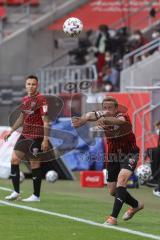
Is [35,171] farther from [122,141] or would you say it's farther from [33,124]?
[122,141]

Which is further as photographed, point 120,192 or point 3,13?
point 3,13

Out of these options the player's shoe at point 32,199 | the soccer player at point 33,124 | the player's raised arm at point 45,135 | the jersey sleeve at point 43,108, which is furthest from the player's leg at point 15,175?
the jersey sleeve at point 43,108

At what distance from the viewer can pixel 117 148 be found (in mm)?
13758

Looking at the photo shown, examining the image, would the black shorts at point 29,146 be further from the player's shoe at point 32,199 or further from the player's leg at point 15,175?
the player's shoe at point 32,199

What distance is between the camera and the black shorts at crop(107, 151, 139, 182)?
13555 millimetres

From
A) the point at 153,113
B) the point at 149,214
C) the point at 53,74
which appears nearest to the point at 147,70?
the point at 153,113

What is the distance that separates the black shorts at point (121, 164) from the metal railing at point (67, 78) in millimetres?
12113

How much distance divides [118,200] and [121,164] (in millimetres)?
829

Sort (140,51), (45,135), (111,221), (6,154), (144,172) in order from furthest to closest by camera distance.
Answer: (140,51) < (6,154) < (144,172) < (45,135) < (111,221)

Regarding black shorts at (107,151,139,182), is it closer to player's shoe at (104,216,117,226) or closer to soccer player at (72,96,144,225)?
soccer player at (72,96,144,225)

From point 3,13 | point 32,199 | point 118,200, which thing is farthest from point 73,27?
point 3,13

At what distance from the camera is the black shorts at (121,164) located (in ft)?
44.5

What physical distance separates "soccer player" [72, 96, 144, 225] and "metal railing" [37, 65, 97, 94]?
40.0 feet

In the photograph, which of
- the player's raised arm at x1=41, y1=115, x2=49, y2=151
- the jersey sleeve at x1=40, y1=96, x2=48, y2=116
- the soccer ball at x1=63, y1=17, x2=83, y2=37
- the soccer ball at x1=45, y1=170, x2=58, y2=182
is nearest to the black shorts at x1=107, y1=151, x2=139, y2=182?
the player's raised arm at x1=41, y1=115, x2=49, y2=151
